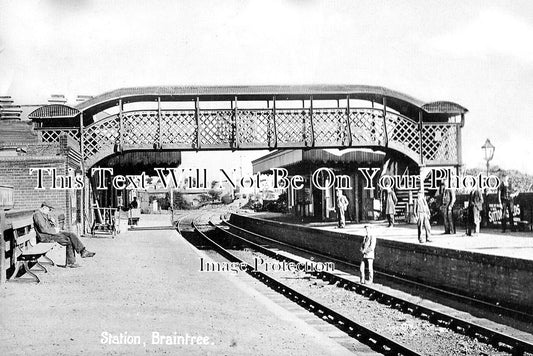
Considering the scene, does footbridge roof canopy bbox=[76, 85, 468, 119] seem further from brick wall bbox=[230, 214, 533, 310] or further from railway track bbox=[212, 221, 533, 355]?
railway track bbox=[212, 221, 533, 355]

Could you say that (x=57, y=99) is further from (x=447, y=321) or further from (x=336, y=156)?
(x=447, y=321)

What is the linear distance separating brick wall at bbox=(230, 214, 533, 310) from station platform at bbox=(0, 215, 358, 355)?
13.8ft

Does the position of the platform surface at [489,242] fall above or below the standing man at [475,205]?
below

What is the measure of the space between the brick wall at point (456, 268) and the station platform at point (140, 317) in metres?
4.20

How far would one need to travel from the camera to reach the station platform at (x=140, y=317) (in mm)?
6961

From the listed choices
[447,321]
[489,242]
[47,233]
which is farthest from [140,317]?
[489,242]

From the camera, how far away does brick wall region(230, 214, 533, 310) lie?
10.8m

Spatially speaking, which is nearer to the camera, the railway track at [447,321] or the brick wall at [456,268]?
the railway track at [447,321]

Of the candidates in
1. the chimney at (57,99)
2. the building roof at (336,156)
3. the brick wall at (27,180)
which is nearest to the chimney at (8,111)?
the chimney at (57,99)

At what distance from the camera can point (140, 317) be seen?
334 inches

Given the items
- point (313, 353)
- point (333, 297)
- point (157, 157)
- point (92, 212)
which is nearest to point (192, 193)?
point (157, 157)

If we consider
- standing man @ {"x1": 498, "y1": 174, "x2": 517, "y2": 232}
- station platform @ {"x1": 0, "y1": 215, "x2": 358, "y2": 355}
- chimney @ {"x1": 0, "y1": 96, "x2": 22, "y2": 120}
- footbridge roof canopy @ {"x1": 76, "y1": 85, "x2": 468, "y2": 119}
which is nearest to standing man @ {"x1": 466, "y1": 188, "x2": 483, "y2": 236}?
standing man @ {"x1": 498, "y1": 174, "x2": 517, "y2": 232}

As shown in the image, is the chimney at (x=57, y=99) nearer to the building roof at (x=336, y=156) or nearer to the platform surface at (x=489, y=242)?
the building roof at (x=336, y=156)

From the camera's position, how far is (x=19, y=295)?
30.6 feet
